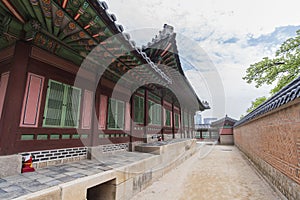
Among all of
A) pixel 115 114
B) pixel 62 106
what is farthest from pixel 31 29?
pixel 115 114

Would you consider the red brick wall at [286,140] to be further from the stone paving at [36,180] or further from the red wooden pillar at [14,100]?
the red wooden pillar at [14,100]

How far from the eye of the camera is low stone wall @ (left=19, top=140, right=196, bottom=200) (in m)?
2.31

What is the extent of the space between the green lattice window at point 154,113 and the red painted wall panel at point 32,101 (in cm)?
565

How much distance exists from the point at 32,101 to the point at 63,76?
1.03 metres

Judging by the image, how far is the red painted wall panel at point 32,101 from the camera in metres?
3.30

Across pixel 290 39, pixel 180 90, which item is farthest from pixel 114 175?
pixel 290 39

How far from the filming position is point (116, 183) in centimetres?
336

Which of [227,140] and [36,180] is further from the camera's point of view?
[227,140]

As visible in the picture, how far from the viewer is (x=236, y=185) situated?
5.08m

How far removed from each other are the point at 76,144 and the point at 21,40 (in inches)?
111

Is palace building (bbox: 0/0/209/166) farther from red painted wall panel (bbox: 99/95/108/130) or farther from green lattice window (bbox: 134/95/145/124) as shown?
green lattice window (bbox: 134/95/145/124)

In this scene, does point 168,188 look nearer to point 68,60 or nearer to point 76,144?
point 76,144

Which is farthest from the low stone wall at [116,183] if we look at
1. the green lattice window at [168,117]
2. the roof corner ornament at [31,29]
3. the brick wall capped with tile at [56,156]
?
the green lattice window at [168,117]

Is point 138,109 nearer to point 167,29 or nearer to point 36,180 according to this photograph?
point 167,29
